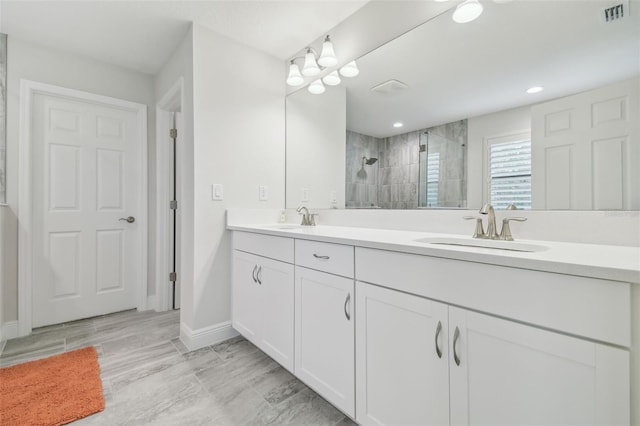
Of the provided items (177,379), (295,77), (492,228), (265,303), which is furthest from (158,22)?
(492,228)

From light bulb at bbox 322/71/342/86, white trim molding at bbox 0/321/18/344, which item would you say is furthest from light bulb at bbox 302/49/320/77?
white trim molding at bbox 0/321/18/344

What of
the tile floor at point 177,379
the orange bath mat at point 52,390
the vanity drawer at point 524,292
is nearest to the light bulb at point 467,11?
the vanity drawer at point 524,292

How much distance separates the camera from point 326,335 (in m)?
1.29

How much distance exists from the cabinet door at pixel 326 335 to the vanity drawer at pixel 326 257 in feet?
0.10

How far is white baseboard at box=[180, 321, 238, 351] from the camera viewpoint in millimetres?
1972

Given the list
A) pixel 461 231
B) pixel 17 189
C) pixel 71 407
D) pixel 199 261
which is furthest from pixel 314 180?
pixel 17 189

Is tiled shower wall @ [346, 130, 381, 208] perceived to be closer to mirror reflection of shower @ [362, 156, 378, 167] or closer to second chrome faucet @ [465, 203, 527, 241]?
mirror reflection of shower @ [362, 156, 378, 167]

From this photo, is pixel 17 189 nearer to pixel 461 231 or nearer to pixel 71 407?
pixel 71 407

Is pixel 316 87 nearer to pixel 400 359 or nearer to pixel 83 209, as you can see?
pixel 400 359

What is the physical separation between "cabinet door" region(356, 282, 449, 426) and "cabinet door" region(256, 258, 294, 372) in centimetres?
47

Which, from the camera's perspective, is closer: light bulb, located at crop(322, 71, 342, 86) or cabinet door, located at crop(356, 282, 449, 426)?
cabinet door, located at crop(356, 282, 449, 426)

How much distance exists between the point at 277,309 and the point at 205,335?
0.78m

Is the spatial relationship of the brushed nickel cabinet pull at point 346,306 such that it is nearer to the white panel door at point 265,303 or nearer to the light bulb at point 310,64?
the white panel door at point 265,303

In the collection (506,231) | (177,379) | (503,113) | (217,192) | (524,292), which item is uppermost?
(503,113)
